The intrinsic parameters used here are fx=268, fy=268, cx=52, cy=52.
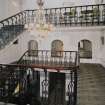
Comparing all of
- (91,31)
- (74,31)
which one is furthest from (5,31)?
(91,31)

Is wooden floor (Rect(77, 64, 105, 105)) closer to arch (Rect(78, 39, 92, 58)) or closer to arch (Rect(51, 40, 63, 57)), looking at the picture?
arch (Rect(78, 39, 92, 58))

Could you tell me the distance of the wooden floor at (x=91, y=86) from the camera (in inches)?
290

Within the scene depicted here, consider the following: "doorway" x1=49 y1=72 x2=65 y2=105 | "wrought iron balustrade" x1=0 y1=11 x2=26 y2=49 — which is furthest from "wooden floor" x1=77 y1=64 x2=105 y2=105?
"wrought iron balustrade" x1=0 y1=11 x2=26 y2=49

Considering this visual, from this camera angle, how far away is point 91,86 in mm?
8711

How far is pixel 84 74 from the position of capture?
9938 mm

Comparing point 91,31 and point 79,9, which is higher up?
point 79,9

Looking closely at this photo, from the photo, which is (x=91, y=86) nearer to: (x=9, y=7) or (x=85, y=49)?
(x=85, y=49)

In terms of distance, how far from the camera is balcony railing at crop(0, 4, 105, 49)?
12.5 meters

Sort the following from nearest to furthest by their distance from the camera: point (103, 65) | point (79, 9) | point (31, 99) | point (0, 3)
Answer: point (31, 99), point (103, 65), point (79, 9), point (0, 3)

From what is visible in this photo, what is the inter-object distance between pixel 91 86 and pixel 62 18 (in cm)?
540

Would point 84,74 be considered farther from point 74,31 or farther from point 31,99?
point 31,99

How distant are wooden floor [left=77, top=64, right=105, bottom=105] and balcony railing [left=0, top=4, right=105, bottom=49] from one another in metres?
2.50

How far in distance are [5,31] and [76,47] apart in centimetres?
359

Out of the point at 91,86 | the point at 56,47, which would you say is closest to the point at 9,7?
the point at 56,47
